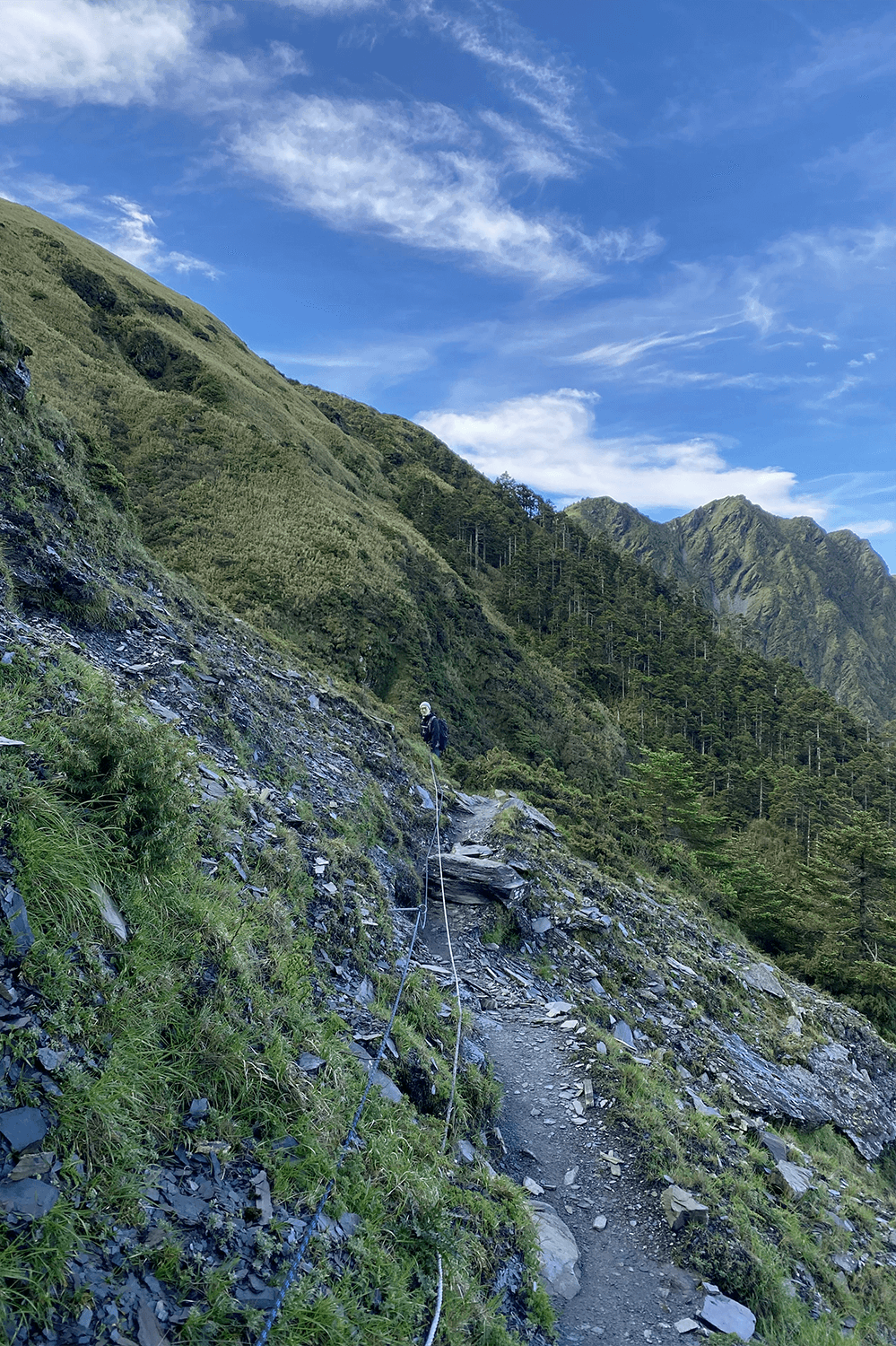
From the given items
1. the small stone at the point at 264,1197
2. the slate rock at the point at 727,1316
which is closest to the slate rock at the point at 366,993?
the small stone at the point at 264,1197

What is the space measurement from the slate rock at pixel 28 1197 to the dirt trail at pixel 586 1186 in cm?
433

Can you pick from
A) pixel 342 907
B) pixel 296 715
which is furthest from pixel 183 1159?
pixel 296 715

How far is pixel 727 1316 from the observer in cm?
514

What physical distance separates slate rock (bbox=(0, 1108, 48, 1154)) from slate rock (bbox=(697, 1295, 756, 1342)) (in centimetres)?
560

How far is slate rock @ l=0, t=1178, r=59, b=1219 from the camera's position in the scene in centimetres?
243

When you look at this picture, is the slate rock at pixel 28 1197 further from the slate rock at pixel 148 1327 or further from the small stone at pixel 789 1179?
the small stone at pixel 789 1179

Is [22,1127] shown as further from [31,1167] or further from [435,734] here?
[435,734]

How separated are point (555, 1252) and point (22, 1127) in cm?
497

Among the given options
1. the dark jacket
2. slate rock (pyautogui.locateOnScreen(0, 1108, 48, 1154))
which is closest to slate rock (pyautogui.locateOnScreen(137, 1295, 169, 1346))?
slate rock (pyautogui.locateOnScreen(0, 1108, 48, 1154))

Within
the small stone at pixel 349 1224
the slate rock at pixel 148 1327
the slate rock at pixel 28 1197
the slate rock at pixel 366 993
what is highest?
the slate rock at pixel 28 1197

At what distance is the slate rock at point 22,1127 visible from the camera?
259 cm

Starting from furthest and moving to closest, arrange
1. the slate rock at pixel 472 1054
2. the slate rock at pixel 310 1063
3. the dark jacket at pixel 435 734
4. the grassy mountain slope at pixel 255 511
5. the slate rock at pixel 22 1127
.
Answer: the grassy mountain slope at pixel 255 511 < the dark jacket at pixel 435 734 < the slate rock at pixel 472 1054 < the slate rock at pixel 310 1063 < the slate rock at pixel 22 1127

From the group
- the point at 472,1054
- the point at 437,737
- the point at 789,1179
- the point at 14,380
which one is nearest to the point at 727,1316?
the point at 472,1054

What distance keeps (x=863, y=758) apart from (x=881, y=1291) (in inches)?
2985
